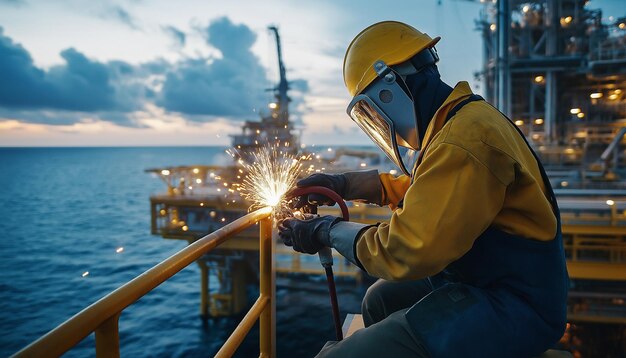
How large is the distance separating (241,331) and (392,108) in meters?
1.42

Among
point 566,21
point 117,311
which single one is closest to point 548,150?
point 566,21

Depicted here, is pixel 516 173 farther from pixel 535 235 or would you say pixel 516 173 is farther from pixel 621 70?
pixel 621 70

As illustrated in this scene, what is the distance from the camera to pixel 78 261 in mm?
29531

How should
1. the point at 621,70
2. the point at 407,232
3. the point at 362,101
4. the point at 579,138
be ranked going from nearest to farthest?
the point at 407,232
the point at 362,101
the point at 621,70
the point at 579,138

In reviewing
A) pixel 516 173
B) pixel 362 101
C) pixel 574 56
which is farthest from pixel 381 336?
pixel 574 56

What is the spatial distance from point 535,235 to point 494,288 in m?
0.28

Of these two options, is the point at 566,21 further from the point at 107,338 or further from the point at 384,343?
the point at 107,338

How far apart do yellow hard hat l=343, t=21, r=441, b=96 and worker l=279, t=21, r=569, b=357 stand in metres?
0.01

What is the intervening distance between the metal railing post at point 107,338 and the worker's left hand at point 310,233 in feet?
3.25

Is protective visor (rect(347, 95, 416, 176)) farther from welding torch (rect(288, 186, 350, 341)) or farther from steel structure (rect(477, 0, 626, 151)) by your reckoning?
steel structure (rect(477, 0, 626, 151))

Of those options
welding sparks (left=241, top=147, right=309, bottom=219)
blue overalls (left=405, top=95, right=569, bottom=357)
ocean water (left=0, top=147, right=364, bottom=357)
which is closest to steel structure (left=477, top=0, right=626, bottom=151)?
ocean water (left=0, top=147, right=364, bottom=357)

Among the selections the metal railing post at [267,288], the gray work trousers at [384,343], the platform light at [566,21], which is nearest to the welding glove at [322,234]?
the gray work trousers at [384,343]

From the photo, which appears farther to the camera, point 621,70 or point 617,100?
point 617,100

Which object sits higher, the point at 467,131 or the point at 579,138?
the point at 579,138
